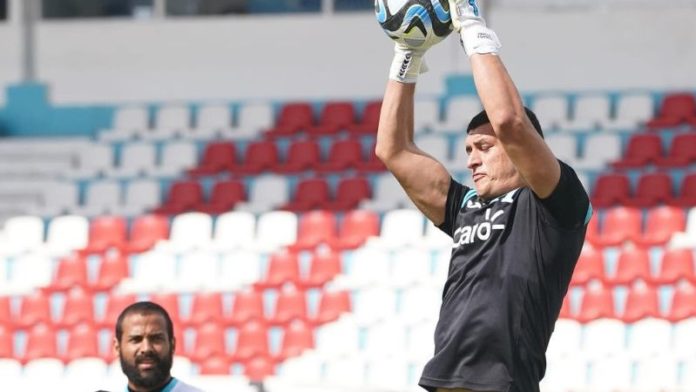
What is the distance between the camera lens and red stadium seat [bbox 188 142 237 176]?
1156cm

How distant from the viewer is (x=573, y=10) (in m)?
12.1

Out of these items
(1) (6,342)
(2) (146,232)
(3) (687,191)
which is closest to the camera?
(1) (6,342)

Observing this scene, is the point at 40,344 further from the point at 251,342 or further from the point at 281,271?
the point at 281,271

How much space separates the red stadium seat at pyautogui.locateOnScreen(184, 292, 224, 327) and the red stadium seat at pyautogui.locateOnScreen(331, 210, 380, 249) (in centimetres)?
→ 90

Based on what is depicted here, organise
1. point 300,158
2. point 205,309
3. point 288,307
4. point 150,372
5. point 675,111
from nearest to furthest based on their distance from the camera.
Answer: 1. point 150,372
2. point 288,307
3. point 205,309
4. point 675,111
5. point 300,158

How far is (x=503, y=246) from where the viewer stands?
9.69 ft

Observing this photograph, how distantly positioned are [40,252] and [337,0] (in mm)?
3906

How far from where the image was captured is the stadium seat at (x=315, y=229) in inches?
384

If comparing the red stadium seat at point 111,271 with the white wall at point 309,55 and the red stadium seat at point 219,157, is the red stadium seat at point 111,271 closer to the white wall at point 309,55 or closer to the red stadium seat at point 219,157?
the red stadium seat at point 219,157

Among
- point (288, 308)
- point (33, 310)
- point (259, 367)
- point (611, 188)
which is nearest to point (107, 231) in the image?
point (33, 310)

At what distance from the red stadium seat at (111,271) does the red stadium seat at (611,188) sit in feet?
11.0

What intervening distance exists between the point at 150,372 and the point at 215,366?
4.31 m

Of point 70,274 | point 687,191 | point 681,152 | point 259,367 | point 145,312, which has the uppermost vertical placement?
point 681,152

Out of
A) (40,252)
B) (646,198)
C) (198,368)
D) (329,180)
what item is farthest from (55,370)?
(646,198)
